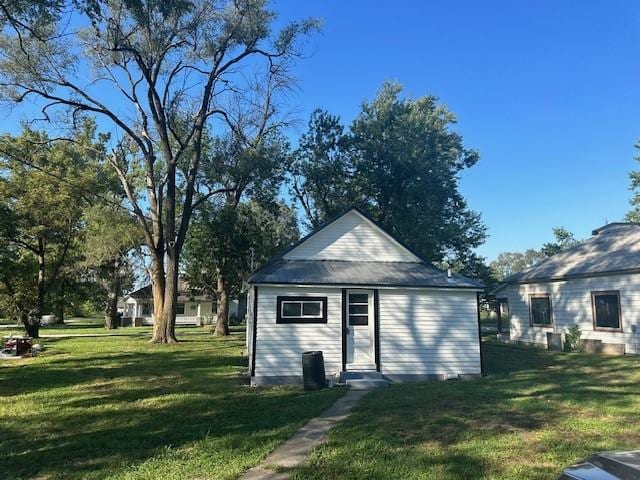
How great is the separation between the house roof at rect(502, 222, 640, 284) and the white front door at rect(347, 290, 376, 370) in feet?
31.7

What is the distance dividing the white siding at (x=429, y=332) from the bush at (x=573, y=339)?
7.61 metres

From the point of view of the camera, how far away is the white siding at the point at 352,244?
13.7 metres

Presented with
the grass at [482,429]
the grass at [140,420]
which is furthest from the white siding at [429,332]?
the grass at [140,420]

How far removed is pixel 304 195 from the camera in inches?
1170

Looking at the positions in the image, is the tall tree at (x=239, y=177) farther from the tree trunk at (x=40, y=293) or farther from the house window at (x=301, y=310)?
the house window at (x=301, y=310)

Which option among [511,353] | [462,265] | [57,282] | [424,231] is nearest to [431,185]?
[424,231]

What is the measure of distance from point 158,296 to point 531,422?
20.4 m

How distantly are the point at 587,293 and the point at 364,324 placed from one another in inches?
403

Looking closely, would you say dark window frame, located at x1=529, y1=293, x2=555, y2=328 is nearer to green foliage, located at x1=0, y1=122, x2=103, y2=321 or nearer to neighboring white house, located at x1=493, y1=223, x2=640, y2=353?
neighboring white house, located at x1=493, y1=223, x2=640, y2=353

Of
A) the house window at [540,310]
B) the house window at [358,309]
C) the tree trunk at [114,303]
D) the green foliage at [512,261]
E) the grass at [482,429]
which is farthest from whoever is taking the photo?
the green foliage at [512,261]

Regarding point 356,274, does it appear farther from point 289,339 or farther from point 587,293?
point 587,293

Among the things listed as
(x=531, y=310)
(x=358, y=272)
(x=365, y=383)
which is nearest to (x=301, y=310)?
(x=358, y=272)

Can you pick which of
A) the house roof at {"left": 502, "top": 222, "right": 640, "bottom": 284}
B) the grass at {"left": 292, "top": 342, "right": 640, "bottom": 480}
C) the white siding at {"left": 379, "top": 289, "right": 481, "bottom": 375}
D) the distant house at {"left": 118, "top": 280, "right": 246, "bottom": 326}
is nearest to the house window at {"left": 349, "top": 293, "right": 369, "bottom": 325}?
the white siding at {"left": 379, "top": 289, "right": 481, "bottom": 375}

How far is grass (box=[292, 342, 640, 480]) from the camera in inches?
210
